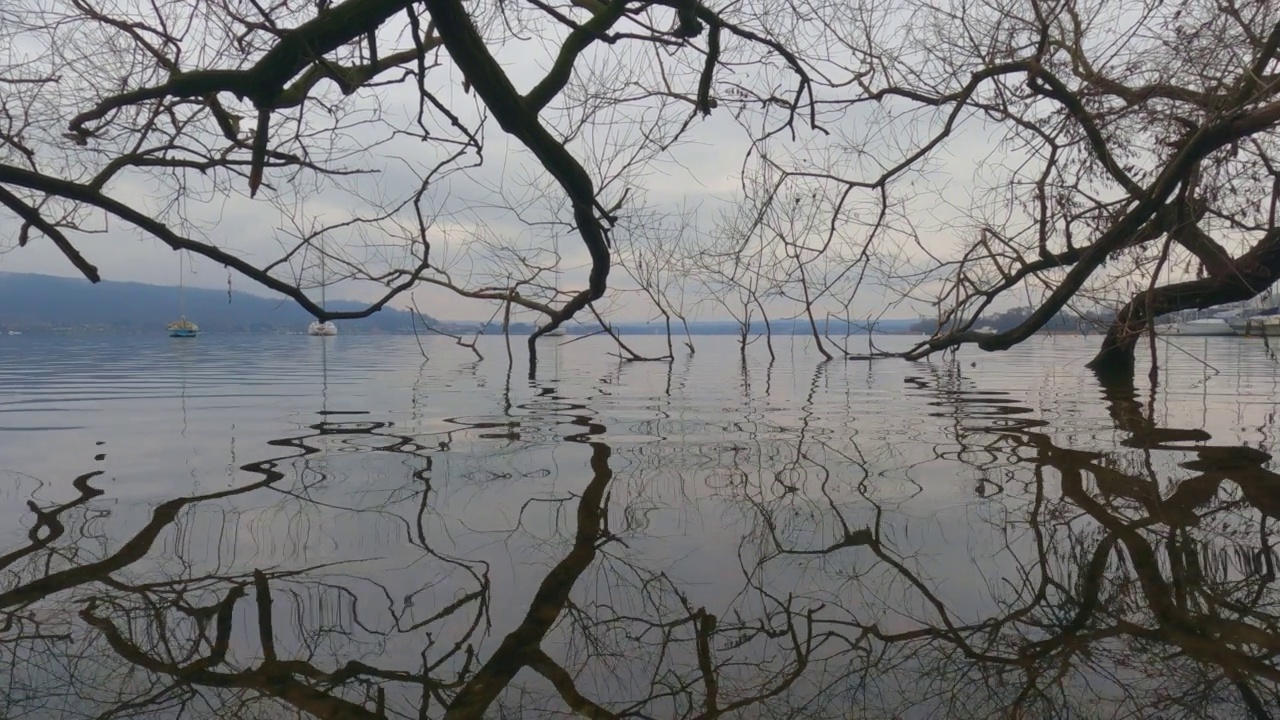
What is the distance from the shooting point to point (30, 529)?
3.42 m

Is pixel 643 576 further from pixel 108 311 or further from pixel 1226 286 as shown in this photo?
pixel 108 311

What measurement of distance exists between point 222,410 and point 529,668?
23.7 feet

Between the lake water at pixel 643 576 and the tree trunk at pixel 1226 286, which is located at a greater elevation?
the tree trunk at pixel 1226 286

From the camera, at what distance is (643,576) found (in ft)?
9.39

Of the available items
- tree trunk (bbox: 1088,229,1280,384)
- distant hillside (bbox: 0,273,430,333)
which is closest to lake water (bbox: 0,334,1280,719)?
tree trunk (bbox: 1088,229,1280,384)

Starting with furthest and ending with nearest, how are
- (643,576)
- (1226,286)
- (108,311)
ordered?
(108,311)
(1226,286)
(643,576)

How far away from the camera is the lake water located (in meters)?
2.10

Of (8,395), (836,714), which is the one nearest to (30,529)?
(836,714)

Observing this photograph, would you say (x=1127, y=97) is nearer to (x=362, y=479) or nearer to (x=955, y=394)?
(x=955, y=394)

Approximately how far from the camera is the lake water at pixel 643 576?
210cm

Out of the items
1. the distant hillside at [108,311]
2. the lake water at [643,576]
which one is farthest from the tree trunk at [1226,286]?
the distant hillside at [108,311]

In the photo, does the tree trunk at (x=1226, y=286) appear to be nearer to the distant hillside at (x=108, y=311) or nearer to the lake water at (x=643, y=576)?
the lake water at (x=643, y=576)

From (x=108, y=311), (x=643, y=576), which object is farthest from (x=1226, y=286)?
(x=108, y=311)

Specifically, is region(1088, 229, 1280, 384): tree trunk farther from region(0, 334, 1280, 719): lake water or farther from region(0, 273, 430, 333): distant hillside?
region(0, 273, 430, 333): distant hillside
